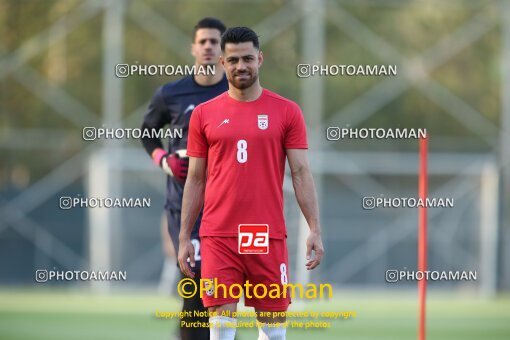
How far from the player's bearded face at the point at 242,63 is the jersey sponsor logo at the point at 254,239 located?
2.61ft

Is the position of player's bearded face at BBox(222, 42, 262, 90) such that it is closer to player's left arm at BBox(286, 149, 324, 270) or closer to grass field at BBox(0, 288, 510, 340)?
player's left arm at BBox(286, 149, 324, 270)

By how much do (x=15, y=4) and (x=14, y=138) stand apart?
3229 mm

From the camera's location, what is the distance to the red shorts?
6812 mm

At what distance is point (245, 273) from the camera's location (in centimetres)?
689

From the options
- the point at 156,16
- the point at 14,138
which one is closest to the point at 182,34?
the point at 156,16

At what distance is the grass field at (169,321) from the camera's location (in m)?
12.6

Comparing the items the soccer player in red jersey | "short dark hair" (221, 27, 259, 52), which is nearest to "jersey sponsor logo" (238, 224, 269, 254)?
the soccer player in red jersey

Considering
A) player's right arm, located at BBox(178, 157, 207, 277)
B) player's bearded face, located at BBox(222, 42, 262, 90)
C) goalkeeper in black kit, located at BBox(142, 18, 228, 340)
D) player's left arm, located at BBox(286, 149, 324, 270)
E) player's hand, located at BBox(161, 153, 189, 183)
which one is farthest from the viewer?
goalkeeper in black kit, located at BBox(142, 18, 228, 340)

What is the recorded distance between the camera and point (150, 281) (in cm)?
2383

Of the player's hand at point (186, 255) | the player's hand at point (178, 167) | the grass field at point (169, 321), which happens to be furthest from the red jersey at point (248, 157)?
the grass field at point (169, 321)

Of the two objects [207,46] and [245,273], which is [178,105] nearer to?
[207,46]

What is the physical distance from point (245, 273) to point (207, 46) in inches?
83.0

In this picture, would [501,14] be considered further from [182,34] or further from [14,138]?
[14,138]

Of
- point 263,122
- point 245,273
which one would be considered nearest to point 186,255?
point 245,273
